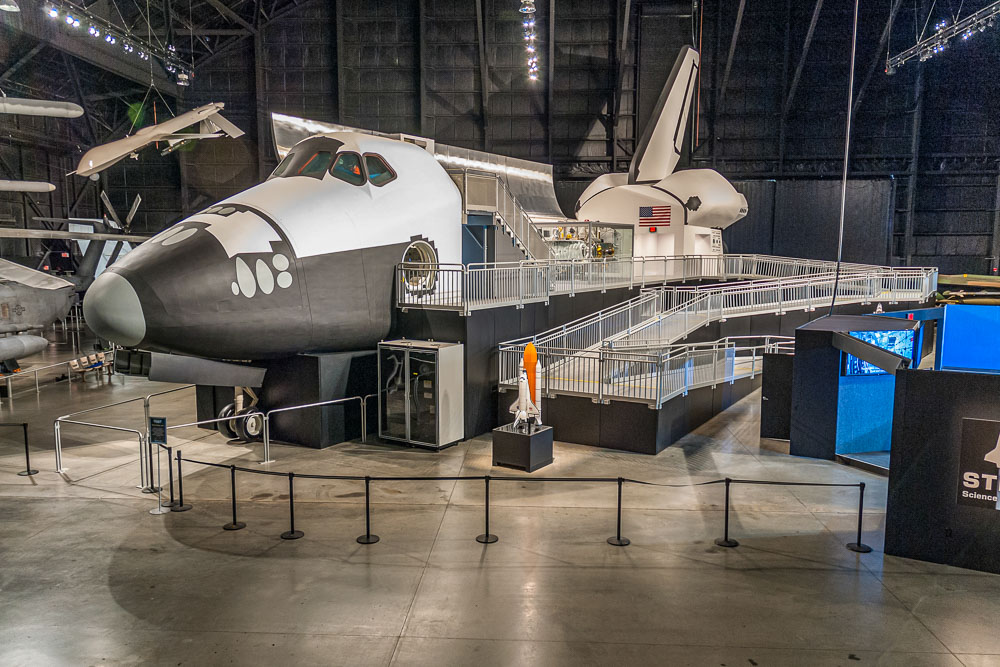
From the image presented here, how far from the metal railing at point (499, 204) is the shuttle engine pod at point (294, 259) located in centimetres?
128

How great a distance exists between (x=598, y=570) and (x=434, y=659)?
2.61 m

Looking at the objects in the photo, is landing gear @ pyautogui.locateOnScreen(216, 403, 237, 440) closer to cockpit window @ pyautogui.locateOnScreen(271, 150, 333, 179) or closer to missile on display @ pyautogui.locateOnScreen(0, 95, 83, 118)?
cockpit window @ pyautogui.locateOnScreen(271, 150, 333, 179)

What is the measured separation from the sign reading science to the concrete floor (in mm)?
958

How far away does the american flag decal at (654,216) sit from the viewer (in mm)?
31250

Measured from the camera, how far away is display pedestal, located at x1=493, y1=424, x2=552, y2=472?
12.2 meters

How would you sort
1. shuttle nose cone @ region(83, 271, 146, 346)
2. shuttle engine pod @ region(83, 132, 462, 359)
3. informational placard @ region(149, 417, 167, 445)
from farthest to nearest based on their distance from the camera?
shuttle engine pod @ region(83, 132, 462, 359), shuttle nose cone @ region(83, 271, 146, 346), informational placard @ region(149, 417, 167, 445)

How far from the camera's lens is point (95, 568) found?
823 cm

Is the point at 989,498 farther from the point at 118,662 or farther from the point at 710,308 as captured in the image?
the point at 710,308

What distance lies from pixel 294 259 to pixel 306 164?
8.51 ft

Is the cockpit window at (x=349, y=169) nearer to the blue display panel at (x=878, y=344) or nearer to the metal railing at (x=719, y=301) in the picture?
the metal railing at (x=719, y=301)

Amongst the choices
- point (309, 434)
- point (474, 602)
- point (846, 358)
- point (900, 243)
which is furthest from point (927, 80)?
point (474, 602)

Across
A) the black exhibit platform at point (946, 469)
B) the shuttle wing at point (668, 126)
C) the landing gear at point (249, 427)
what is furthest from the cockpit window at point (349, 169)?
the shuttle wing at point (668, 126)

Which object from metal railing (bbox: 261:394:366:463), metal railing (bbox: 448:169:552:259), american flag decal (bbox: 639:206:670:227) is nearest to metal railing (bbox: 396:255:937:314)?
metal railing (bbox: 448:169:552:259)

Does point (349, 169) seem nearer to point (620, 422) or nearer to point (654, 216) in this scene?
point (620, 422)
